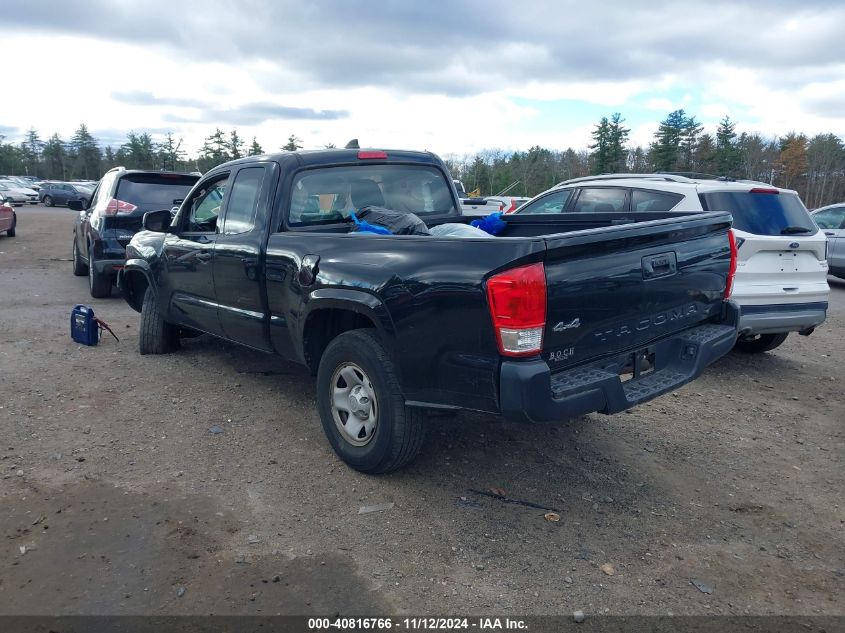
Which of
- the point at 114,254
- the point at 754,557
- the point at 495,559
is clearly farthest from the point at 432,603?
the point at 114,254

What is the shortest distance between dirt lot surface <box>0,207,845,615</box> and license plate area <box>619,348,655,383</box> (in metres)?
0.73

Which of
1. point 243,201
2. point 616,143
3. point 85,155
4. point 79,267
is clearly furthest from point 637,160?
point 85,155

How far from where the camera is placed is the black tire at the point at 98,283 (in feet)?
31.7

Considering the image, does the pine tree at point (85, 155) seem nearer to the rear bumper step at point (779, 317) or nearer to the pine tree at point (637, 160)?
the pine tree at point (637, 160)

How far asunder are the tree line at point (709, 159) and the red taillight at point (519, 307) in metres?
48.9

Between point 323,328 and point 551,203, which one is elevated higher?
point 551,203

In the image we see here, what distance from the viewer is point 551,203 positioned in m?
7.86

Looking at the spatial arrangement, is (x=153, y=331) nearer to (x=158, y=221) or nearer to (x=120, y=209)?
(x=158, y=221)

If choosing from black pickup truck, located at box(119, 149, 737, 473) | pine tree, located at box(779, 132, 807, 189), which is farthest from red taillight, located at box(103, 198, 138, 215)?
pine tree, located at box(779, 132, 807, 189)

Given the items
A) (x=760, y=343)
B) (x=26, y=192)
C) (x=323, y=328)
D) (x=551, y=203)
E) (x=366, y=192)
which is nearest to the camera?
(x=323, y=328)

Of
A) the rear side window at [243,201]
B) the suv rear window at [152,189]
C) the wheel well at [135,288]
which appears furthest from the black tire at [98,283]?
the rear side window at [243,201]

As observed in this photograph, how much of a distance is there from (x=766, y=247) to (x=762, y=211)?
386mm

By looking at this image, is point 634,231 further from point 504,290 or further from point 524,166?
point 524,166

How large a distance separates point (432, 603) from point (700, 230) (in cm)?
264
